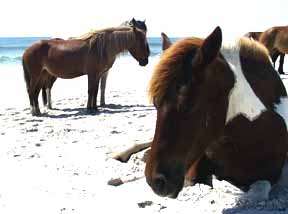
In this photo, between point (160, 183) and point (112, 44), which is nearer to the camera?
point (160, 183)

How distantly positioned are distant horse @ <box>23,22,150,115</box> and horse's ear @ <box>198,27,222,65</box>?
7410 millimetres

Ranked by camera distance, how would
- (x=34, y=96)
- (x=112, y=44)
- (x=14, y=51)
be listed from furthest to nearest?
1. (x=14, y=51)
2. (x=112, y=44)
3. (x=34, y=96)

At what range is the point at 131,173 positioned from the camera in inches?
182

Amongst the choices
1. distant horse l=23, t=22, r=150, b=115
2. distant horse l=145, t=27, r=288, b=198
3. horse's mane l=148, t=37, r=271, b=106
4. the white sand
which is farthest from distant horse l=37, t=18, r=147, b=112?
horse's mane l=148, t=37, r=271, b=106

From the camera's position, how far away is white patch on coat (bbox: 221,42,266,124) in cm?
291

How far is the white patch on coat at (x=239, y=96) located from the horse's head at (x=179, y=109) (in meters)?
0.22

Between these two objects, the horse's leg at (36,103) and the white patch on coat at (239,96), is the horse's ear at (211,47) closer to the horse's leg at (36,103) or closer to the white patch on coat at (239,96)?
the white patch on coat at (239,96)

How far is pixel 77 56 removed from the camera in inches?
399

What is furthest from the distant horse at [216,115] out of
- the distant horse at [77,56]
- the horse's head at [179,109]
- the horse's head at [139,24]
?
the horse's head at [139,24]

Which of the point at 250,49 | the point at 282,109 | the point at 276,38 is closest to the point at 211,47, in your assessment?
the point at 250,49

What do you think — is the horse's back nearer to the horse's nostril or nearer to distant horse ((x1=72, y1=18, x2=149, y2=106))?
the horse's nostril

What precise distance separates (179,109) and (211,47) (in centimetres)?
39

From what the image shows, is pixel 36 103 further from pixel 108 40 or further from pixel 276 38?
pixel 276 38

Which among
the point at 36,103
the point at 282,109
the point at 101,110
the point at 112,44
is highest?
the point at 282,109
